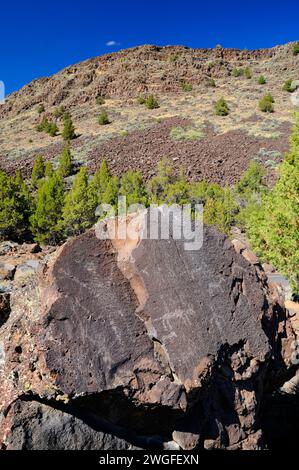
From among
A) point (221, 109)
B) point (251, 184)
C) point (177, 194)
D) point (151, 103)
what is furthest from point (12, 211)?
point (151, 103)

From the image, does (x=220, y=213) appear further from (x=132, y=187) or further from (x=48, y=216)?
(x=48, y=216)

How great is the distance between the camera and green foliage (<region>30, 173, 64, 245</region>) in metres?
26.0

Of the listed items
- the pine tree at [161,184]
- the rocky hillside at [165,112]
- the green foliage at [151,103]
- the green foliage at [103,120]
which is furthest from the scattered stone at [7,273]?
the green foliage at [151,103]

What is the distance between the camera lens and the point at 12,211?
2622 centimetres

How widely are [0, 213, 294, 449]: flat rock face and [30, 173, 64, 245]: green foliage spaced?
21.2m

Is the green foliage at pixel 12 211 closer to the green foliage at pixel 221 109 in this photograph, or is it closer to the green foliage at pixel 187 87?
the green foliage at pixel 221 109

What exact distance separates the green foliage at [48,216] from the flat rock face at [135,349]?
21152 millimetres

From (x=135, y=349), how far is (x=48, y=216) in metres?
22.8

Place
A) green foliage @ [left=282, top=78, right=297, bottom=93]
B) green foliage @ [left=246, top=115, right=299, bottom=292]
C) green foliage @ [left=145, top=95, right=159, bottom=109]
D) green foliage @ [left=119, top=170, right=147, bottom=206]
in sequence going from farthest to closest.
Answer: green foliage @ [left=282, top=78, right=297, bottom=93] → green foliage @ [left=145, top=95, right=159, bottom=109] → green foliage @ [left=119, top=170, right=147, bottom=206] → green foliage @ [left=246, top=115, right=299, bottom=292]

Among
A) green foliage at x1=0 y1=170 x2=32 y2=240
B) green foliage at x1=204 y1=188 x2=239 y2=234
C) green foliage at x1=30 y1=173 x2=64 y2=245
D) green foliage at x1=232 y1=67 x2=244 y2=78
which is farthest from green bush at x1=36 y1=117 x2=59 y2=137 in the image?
green foliage at x1=232 y1=67 x2=244 y2=78

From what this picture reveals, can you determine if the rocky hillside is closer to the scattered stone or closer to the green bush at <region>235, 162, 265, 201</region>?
the green bush at <region>235, 162, 265, 201</region>

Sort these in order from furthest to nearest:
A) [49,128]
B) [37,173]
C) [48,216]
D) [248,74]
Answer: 1. [248,74]
2. [49,128]
3. [37,173]
4. [48,216]

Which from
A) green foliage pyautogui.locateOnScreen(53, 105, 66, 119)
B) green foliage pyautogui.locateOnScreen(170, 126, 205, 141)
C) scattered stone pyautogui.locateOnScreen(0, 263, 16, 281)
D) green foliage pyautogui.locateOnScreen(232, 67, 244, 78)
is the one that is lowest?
scattered stone pyautogui.locateOnScreen(0, 263, 16, 281)

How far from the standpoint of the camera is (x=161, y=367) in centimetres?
483
